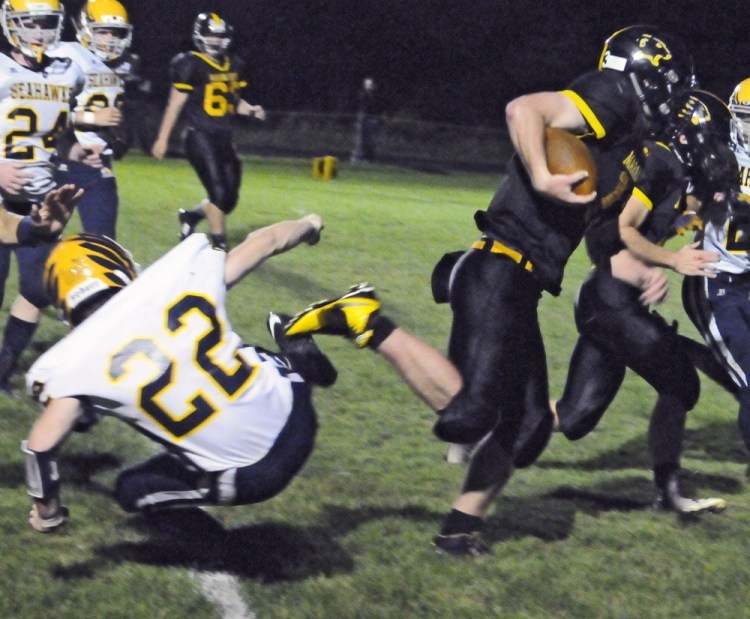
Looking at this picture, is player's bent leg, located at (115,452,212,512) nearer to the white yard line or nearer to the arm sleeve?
the white yard line

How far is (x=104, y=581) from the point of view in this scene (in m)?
4.14

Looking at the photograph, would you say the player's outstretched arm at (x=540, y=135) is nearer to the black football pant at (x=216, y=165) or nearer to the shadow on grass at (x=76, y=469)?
the shadow on grass at (x=76, y=469)

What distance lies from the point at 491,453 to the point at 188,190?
11.5 metres

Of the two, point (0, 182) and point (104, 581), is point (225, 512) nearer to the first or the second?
point (104, 581)

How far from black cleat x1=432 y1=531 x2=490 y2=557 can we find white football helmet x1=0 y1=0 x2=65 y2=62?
345cm

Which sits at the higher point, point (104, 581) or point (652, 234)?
point (652, 234)

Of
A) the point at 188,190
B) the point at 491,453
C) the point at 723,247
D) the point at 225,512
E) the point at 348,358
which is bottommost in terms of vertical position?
the point at 188,190

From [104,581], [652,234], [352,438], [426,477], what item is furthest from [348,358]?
[104,581]

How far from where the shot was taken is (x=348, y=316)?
4348mm

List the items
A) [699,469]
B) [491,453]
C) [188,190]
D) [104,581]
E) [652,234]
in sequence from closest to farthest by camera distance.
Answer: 1. [104,581]
2. [491,453]
3. [652,234]
4. [699,469]
5. [188,190]

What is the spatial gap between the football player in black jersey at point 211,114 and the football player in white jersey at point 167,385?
659 centimetres

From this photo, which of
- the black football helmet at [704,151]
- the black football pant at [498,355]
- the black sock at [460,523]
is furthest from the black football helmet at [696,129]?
the black sock at [460,523]

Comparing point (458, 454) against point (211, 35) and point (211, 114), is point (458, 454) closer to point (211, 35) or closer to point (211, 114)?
point (211, 114)

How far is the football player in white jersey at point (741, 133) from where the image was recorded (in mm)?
5500
